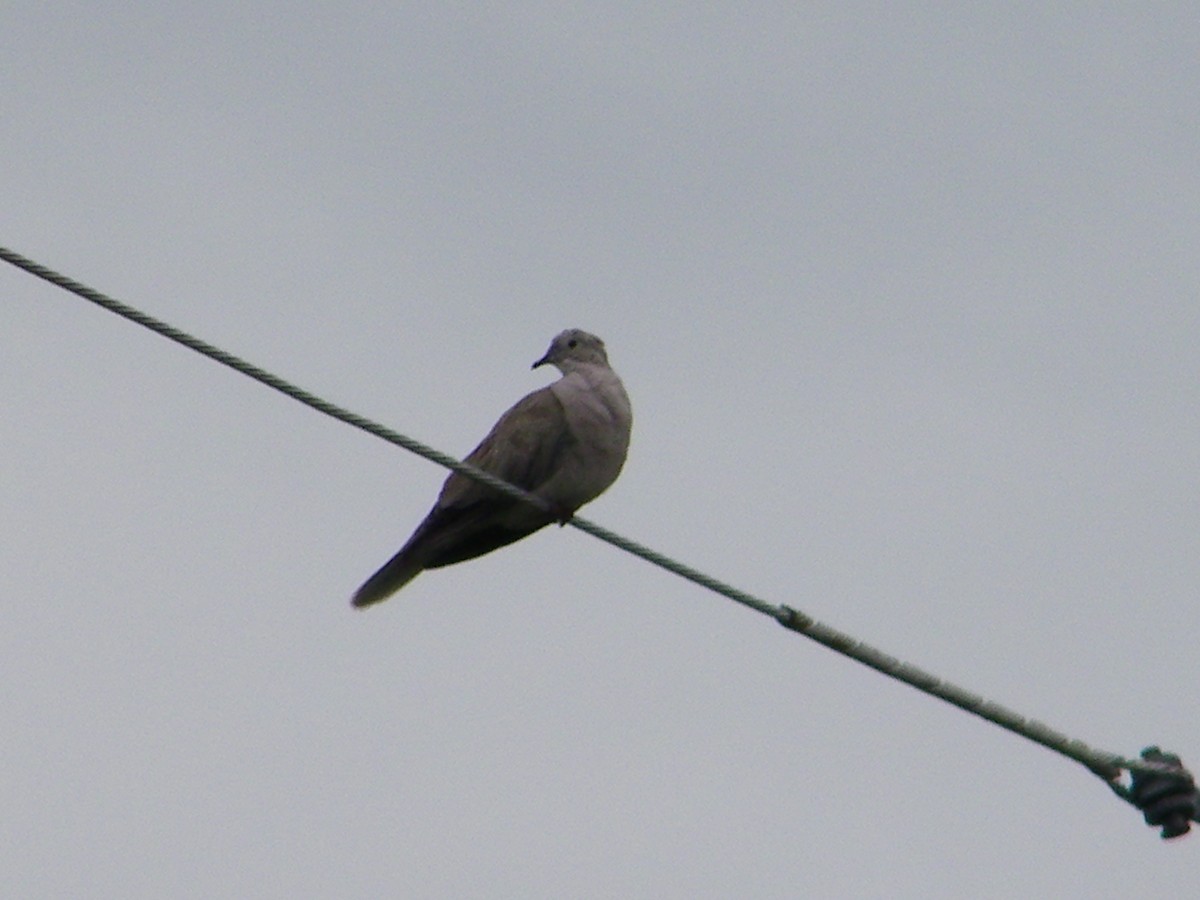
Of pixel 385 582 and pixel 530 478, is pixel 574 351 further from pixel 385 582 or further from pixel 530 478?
pixel 385 582

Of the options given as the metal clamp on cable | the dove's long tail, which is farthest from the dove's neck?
the metal clamp on cable

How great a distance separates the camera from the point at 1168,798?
4.99 meters

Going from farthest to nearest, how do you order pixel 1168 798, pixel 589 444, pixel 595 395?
pixel 595 395
pixel 589 444
pixel 1168 798

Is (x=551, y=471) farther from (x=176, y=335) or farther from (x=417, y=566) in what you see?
(x=176, y=335)

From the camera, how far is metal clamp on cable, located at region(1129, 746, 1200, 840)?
4.99 meters

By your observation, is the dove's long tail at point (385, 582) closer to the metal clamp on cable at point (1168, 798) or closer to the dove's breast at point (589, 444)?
the dove's breast at point (589, 444)

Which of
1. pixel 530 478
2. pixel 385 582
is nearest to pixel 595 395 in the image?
pixel 530 478

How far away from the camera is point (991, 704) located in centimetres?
487

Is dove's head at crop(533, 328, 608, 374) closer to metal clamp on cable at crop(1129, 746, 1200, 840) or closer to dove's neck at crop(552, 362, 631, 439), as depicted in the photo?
dove's neck at crop(552, 362, 631, 439)

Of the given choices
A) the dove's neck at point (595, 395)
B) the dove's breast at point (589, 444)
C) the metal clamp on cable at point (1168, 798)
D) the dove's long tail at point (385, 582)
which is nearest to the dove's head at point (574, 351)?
the dove's neck at point (595, 395)

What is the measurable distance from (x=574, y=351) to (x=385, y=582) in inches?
48.5

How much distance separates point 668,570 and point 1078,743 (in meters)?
1.04

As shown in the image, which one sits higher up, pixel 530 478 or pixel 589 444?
pixel 589 444

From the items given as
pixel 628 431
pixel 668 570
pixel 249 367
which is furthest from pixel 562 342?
pixel 249 367
